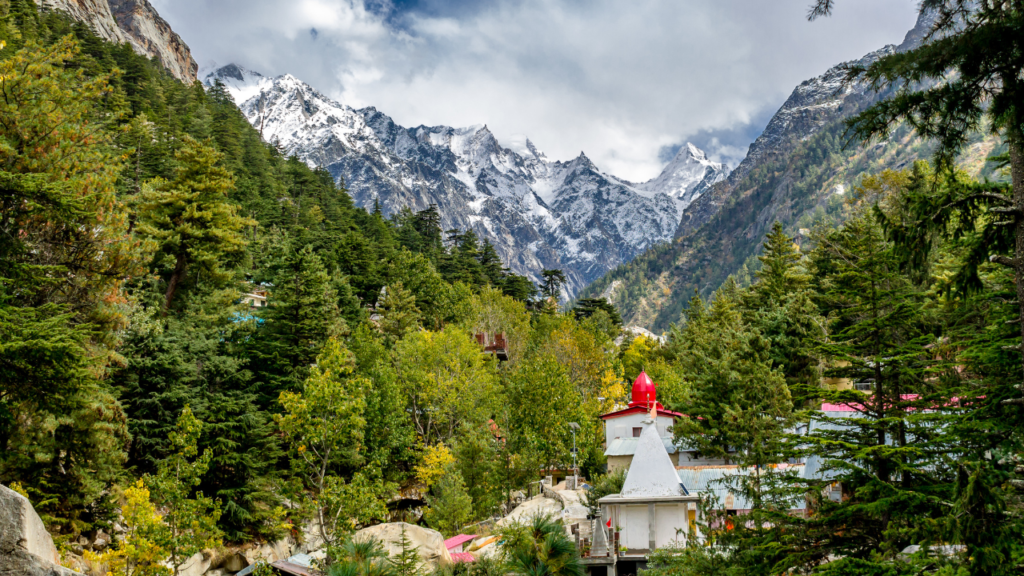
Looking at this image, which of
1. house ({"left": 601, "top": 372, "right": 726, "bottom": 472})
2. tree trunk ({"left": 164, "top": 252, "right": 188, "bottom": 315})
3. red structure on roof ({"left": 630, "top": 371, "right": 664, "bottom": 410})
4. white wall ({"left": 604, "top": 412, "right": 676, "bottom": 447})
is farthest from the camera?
white wall ({"left": 604, "top": 412, "right": 676, "bottom": 447})

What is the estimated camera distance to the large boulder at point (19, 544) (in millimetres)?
12148

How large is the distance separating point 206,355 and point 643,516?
20.7 meters

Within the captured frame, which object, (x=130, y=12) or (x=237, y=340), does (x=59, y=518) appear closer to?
(x=237, y=340)

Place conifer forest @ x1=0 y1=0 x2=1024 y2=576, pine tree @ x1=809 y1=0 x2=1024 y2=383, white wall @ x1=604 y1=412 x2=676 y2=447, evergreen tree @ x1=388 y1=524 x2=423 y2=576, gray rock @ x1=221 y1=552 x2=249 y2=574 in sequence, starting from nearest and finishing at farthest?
pine tree @ x1=809 y1=0 x2=1024 y2=383 < conifer forest @ x1=0 y1=0 x2=1024 y2=576 < evergreen tree @ x1=388 y1=524 x2=423 y2=576 < gray rock @ x1=221 y1=552 x2=249 y2=574 < white wall @ x1=604 y1=412 x2=676 y2=447

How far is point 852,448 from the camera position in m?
13.0

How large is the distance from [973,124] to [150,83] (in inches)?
3343

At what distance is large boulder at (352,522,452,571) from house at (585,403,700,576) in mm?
6081

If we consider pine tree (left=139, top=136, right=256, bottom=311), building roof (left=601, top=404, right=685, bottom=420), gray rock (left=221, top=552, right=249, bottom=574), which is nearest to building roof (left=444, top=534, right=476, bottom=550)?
gray rock (left=221, top=552, right=249, bottom=574)

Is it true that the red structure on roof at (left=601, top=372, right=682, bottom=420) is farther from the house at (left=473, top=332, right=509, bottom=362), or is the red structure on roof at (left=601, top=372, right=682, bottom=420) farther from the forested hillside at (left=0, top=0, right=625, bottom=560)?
the house at (left=473, top=332, right=509, bottom=362)

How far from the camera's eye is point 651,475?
27938 millimetres

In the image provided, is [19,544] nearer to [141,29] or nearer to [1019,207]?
[1019,207]

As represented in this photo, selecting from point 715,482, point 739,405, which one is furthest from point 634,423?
point 739,405

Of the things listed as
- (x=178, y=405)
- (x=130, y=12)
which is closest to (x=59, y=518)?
(x=178, y=405)

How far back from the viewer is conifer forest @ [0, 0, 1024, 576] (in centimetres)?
945
